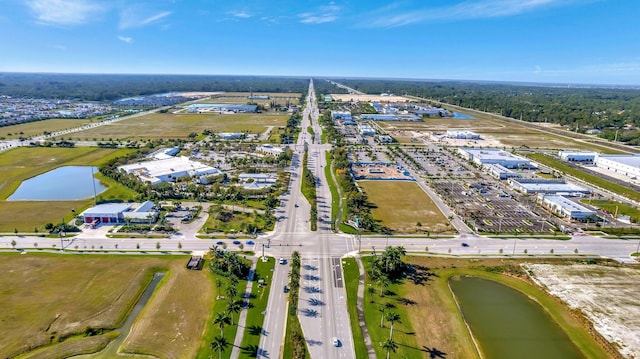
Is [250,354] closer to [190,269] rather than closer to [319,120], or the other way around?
[190,269]

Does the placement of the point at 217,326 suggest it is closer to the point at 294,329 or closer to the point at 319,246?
the point at 294,329

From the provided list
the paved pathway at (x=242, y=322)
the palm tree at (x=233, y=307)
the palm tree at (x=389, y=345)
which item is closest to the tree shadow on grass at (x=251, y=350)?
the paved pathway at (x=242, y=322)

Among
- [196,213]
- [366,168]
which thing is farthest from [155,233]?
[366,168]

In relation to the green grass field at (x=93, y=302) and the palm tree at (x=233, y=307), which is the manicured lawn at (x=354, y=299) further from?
the green grass field at (x=93, y=302)

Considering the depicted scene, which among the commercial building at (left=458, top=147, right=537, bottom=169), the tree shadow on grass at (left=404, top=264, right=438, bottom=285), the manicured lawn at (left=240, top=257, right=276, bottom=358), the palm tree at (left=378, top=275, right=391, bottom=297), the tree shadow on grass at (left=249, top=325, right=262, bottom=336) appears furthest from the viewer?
the commercial building at (left=458, top=147, right=537, bottom=169)

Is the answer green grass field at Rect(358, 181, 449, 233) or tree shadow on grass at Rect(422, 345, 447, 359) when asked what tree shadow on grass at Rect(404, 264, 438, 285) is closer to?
tree shadow on grass at Rect(422, 345, 447, 359)

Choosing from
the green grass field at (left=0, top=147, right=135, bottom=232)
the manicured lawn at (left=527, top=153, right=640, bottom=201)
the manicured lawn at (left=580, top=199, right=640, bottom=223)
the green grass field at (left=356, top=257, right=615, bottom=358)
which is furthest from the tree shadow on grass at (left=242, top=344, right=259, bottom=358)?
the manicured lawn at (left=527, top=153, right=640, bottom=201)
